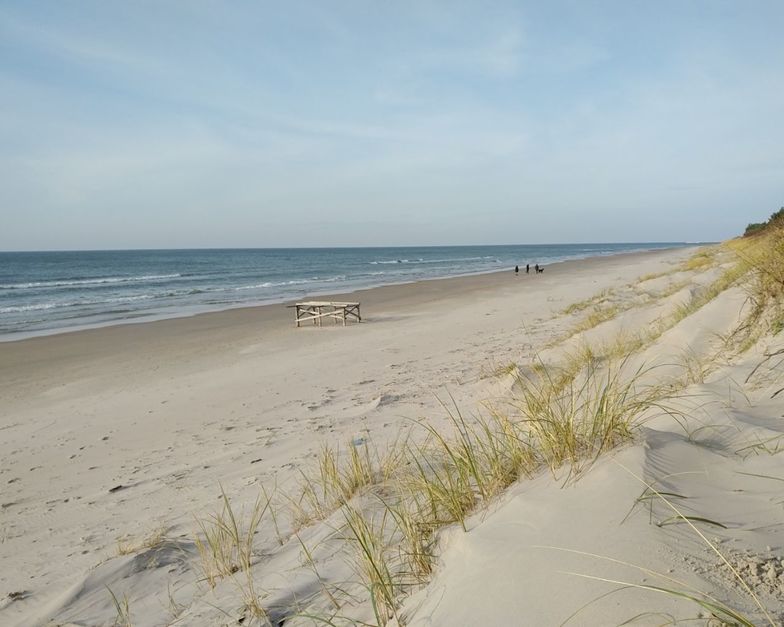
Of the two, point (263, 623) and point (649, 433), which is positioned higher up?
point (649, 433)

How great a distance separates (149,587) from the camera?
312 centimetres

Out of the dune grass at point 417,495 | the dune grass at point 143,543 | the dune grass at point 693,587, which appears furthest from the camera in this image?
the dune grass at point 143,543

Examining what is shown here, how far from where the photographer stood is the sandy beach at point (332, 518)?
5.89 feet

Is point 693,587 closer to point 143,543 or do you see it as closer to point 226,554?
point 226,554

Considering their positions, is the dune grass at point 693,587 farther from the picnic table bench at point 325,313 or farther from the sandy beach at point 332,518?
the picnic table bench at point 325,313

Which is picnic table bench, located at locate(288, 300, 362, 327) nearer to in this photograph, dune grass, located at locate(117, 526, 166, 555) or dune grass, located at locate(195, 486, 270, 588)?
dune grass, located at locate(117, 526, 166, 555)

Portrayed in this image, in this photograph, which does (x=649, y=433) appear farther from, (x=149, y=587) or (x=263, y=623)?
(x=149, y=587)

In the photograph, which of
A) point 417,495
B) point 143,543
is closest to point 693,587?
point 417,495

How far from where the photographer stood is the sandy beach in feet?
5.89

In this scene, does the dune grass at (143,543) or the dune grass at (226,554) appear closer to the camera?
the dune grass at (226,554)

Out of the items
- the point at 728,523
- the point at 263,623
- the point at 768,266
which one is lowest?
the point at 263,623

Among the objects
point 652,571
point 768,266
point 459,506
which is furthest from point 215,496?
point 768,266

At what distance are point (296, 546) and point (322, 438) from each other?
2.52m

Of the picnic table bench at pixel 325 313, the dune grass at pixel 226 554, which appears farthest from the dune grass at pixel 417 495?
the picnic table bench at pixel 325 313
